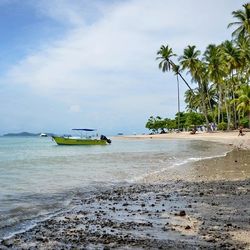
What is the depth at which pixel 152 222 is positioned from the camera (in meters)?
8.16

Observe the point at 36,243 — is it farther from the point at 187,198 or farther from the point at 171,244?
the point at 187,198

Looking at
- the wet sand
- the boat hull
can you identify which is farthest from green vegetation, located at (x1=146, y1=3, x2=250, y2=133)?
the wet sand

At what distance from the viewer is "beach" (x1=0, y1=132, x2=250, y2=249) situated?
659 centimetres

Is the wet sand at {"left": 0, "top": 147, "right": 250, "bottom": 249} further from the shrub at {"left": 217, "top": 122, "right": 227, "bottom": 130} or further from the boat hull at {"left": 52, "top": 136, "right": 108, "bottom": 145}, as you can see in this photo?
the shrub at {"left": 217, "top": 122, "right": 227, "bottom": 130}

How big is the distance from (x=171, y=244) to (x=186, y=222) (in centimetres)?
165

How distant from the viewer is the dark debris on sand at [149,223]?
6578 mm

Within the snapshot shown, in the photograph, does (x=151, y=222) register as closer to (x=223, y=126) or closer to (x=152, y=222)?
(x=152, y=222)

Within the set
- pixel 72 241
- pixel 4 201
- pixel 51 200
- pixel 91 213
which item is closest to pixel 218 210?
pixel 91 213

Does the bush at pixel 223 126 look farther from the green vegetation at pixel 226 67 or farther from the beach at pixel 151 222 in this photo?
the beach at pixel 151 222

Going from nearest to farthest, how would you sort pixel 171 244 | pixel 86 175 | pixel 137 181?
pixel 171 244 → pixel 137 181 → pixel 86 175

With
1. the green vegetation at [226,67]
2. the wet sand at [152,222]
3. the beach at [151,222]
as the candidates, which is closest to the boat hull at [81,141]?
the green vegetation at [226,67]

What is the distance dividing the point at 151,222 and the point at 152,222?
0.8 inches

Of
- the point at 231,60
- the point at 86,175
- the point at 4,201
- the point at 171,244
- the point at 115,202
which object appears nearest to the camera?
the point at 171,244

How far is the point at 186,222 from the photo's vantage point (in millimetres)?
8031
